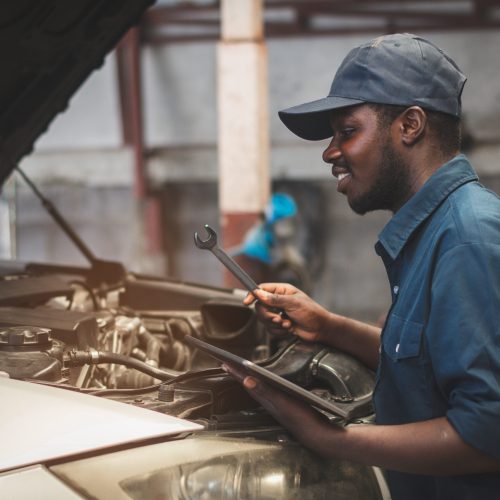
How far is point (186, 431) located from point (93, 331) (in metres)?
0.69

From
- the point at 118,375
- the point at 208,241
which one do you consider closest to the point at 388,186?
the point at 208,241

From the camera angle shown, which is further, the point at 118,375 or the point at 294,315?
the point at 118,375

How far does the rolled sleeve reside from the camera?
1.29m

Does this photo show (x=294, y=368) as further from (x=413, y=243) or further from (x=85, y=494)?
(x=85, y=494)

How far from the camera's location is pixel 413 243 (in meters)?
1.52

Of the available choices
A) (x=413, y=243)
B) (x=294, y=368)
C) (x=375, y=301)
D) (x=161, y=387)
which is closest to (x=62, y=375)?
(x=161, y=387)

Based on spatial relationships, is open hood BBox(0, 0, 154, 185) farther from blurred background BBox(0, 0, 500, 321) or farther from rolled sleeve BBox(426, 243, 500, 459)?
blurred background BBox(0, 0, 500, 321)

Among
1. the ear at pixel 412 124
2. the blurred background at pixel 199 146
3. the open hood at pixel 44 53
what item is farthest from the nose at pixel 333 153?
the blurred background at pixel 199 146

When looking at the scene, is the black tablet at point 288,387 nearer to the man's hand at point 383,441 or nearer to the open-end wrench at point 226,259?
the man's hand at point 383,441

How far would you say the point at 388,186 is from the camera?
1.52m

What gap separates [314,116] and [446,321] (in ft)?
1.68

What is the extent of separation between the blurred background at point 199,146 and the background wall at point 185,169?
14 millimetres

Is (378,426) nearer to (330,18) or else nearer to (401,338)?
(401,338)

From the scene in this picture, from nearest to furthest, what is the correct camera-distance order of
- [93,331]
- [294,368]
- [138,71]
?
[294,368]
[93,331]
[138,71]
